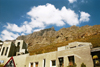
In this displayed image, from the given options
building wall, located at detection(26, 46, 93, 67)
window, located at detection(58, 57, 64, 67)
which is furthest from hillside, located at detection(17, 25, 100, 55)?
building wall, located at detection(26, 46, 93, 67)

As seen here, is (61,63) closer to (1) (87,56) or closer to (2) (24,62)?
(1) (87,56)

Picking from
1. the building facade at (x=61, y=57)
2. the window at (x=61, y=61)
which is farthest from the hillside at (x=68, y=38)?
the window at (x=61, y=61)

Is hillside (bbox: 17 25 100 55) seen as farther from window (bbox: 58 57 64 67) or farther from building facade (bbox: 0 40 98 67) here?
window (bbox: 58 57 64 67)

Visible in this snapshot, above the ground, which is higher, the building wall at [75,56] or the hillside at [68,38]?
the hillside at [68,38]

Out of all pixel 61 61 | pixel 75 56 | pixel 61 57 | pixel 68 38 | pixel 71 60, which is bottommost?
pixel 61 61

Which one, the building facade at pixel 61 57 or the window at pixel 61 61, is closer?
the building facade at pixel 61 57

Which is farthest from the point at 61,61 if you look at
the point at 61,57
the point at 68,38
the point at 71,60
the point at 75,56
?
the point at 68,38

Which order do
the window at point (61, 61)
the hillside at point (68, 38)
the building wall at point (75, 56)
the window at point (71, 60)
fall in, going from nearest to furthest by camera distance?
the building wall at point (75, 56), the window at point (71, 60), the window at point (61, 61), the hillside at point (68, 38)

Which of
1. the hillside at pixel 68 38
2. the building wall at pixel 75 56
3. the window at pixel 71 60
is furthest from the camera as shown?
the hillside at pixel 68 38

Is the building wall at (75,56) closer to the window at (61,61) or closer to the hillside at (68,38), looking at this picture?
the window at (61,61)

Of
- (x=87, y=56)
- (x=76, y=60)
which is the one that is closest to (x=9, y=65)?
(x=76, y=60)

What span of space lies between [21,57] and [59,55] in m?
12.5

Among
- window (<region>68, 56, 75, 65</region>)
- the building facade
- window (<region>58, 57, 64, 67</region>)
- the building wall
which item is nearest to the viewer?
the building wall

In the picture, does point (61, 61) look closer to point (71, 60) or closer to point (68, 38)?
point (71, 60)
